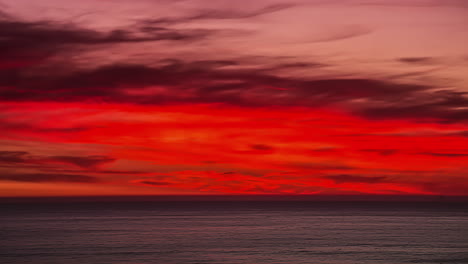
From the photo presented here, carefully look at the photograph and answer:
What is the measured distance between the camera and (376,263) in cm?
6775

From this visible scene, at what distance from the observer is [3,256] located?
7506 centimetres

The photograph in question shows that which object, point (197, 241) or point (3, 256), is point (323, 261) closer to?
point (197, 241)

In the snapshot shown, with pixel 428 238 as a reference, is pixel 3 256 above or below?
above

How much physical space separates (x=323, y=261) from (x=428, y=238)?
131 ft

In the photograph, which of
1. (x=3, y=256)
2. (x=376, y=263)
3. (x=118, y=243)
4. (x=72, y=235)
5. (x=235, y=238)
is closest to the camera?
(x=376, y=263)

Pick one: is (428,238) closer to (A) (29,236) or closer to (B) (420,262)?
(B) (420,262)

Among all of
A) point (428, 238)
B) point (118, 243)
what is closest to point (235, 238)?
point (118, 243)

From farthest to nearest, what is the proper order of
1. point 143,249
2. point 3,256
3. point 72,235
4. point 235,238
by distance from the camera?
point 72,235
point 235,238
point 143,249
point 3,256

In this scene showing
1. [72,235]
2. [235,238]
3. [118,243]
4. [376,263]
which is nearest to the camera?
[376,263]

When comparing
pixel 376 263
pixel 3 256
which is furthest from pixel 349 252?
pixel 3 256

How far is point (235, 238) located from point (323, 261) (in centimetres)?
3367

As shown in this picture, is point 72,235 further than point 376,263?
Yes

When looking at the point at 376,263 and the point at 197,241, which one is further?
the point at 197,241

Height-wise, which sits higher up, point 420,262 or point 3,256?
point 3,256
